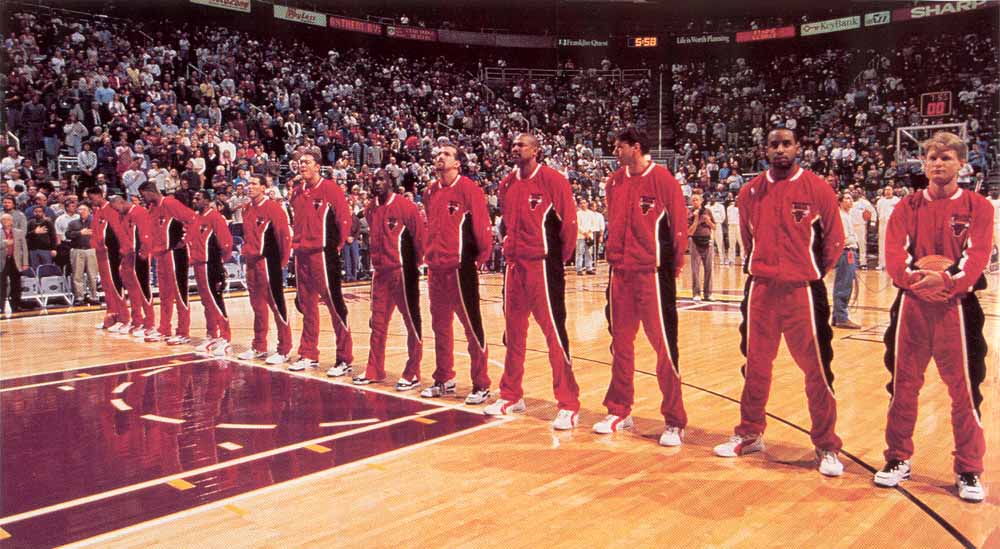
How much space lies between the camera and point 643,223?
4.82 m

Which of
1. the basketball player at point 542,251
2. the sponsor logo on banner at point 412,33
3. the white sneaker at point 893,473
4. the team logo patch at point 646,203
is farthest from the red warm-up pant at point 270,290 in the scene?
the sponsor logo on banner at point 412,33

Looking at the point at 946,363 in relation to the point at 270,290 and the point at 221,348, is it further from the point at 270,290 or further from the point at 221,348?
the point at 221,348

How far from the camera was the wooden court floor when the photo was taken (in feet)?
11.1

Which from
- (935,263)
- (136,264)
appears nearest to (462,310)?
(935,263)

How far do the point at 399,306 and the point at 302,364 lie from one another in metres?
1.43

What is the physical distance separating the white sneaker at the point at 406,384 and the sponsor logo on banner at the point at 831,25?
2793cm

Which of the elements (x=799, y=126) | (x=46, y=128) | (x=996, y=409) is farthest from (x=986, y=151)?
(x=46, y=128)

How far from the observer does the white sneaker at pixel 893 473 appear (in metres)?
3.95

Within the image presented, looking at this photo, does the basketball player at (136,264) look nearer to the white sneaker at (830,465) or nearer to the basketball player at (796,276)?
the basketball player at (796,276)

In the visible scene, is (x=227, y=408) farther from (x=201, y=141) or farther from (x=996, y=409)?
(x=201, y=141)

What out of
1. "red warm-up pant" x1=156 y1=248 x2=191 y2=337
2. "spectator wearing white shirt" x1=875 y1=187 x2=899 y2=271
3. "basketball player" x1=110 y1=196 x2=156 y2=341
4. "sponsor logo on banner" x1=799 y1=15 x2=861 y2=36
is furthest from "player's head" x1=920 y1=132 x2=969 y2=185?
"sponsor logo on banner" x1=799 y1=15 x2=861 y2=36

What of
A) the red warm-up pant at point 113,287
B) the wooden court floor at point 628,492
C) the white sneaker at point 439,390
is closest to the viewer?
the wooden court floor at point 628,492

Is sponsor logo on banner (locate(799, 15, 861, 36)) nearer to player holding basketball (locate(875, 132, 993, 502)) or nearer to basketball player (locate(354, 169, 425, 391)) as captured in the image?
basketball player (locate(354, 169, 425, 391))

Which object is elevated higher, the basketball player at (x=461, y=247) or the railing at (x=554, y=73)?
the railing at (x=554, y=73)
